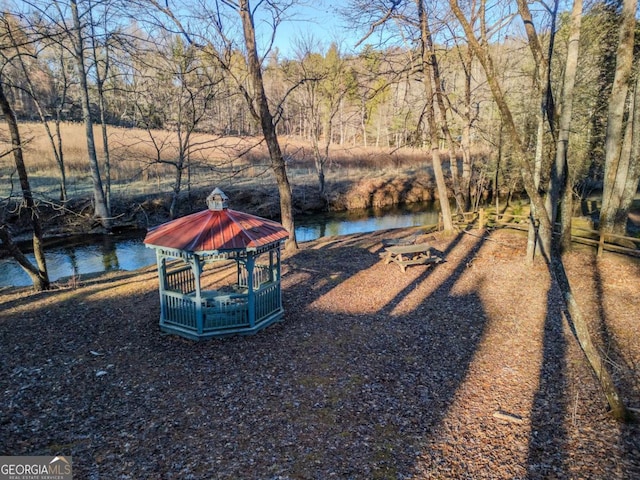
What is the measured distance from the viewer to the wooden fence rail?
40.4 ft

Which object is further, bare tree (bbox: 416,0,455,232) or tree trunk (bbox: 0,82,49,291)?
bare tree (bbox: 416,0,455,232)

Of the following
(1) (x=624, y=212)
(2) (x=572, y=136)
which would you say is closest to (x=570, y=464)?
(1) (x=624, y=212)

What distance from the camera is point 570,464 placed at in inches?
183

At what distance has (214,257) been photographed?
27.3 feet

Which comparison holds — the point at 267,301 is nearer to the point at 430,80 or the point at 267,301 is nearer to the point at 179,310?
the point at 179,310

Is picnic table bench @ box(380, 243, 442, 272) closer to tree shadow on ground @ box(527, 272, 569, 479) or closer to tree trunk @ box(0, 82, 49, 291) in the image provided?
tree shadow on ground @ box(527, 272, 569, 479)

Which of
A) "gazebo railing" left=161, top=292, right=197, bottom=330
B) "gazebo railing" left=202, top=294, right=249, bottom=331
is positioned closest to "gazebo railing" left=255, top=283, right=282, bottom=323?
"gazebo railing" left=202, top=294, right=249, bottom=331

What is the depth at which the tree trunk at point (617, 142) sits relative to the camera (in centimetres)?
1217

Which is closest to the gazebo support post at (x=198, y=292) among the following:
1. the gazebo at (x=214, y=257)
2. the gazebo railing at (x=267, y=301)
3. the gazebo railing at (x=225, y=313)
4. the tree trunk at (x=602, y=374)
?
the gazebo at (x=214, y=257)

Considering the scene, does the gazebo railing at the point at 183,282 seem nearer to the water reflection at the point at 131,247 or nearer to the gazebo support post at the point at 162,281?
the gazebo support post at the point at 162,281

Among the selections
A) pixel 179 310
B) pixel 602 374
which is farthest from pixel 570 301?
pixel 179 310

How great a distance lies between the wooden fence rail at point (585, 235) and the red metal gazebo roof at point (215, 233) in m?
10.8

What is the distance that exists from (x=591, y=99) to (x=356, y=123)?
139 feet

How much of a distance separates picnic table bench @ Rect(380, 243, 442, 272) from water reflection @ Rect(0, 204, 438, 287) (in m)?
8.72
